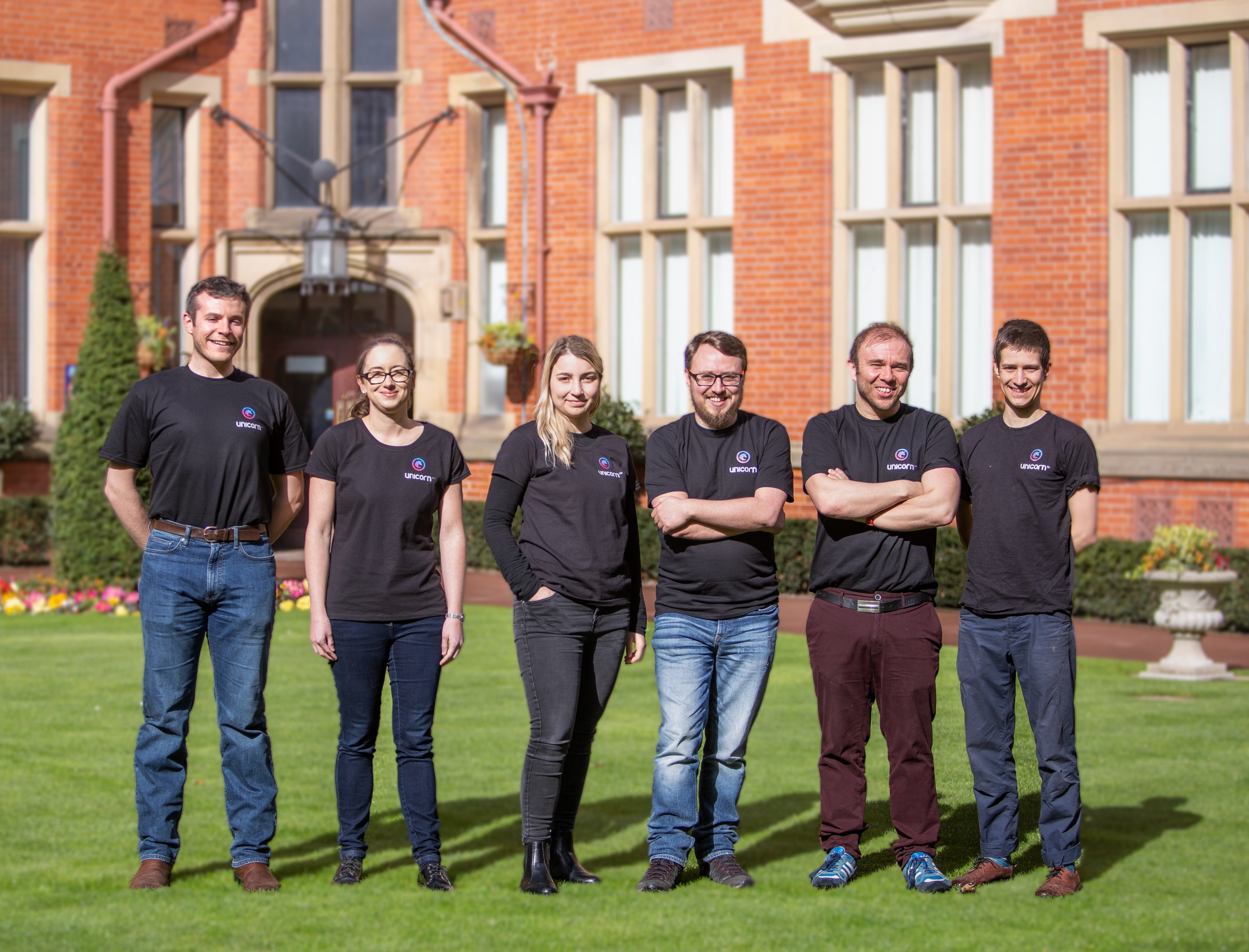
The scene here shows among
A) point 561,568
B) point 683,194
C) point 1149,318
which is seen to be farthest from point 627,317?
point 561,568

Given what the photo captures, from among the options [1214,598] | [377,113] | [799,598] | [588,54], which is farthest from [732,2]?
[1214,598]

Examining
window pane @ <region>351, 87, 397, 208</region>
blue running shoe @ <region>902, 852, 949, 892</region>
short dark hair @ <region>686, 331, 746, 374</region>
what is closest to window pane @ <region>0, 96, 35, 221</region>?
window pane @ <region>351, 87, 397, 208</region>

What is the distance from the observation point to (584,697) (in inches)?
200

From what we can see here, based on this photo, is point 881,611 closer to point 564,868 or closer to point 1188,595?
point 564,868

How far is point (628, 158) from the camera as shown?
1532cm

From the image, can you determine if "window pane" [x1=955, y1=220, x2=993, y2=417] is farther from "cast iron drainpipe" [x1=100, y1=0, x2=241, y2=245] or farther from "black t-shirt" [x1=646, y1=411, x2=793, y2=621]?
"black t-shirt" [x1=646, y1=411, x2=793, y2=621]

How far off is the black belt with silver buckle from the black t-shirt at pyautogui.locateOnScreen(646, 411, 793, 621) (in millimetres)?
244

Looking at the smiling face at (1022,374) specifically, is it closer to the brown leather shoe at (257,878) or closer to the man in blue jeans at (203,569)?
the man in blue jeans at (203,569)

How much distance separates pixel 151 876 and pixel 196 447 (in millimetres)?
1379

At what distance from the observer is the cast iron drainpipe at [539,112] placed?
50.0ft

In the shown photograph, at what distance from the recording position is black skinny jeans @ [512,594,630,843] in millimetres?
4973

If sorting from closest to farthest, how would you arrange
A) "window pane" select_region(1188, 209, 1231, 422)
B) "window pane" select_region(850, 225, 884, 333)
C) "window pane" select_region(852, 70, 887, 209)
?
"window pane" select_region(1188, 209, 1231, 422) → "window pane" select_region(852, 70, 887, 209) → "window pane" select_region(850, 225, 884, 333)

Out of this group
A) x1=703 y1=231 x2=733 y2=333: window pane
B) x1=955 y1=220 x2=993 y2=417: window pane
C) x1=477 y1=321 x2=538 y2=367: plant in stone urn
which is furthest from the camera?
x1=477 y1=321 x2=538 y2=367: plant in stone urn

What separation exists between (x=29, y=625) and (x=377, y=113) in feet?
23.4
